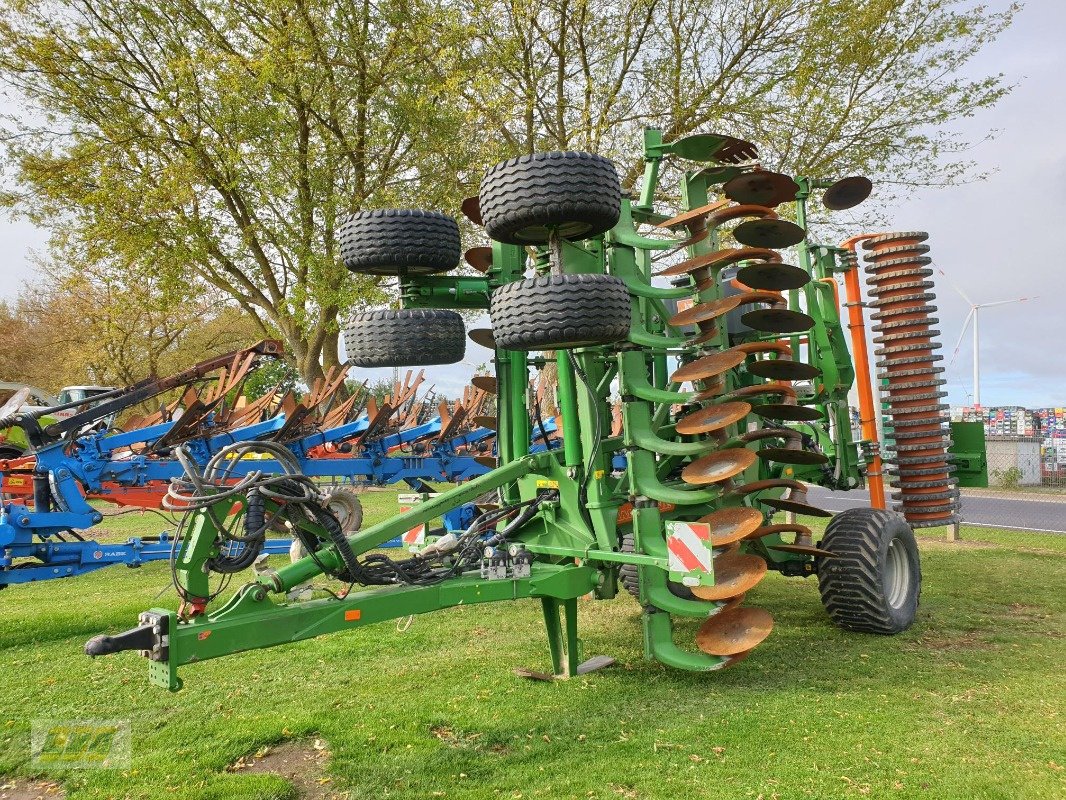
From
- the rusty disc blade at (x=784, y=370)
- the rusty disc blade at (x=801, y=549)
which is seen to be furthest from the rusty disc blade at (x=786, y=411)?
the rusty disc blade at (x=801, y=549)

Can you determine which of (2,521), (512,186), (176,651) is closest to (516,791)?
(176,651)

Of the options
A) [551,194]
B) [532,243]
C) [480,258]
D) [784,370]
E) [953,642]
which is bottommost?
[953,642]

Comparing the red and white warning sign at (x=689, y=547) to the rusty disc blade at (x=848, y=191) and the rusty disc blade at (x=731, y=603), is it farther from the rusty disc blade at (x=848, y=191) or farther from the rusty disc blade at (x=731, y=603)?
the rusty disc blade at (x=848, y=191)

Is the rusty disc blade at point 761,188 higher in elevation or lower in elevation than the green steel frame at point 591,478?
higher

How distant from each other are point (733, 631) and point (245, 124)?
530 inches

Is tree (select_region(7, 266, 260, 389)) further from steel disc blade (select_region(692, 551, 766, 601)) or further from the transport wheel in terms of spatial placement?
steel disc blade (select_region(692, 551, 766, 601))

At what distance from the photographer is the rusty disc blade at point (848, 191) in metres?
6.69

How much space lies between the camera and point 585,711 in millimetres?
4648

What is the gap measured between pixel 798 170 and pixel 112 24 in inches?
518

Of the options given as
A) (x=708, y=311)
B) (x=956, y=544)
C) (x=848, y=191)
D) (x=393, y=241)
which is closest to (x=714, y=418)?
(x=708, y=311)

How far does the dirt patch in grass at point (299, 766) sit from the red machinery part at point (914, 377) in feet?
17.8

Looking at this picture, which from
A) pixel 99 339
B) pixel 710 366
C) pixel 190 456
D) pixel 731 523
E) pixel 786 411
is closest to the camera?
pixel 190 456

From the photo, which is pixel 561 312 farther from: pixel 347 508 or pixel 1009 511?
pixel 1009 511

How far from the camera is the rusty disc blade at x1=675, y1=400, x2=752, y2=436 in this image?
4.79 m
